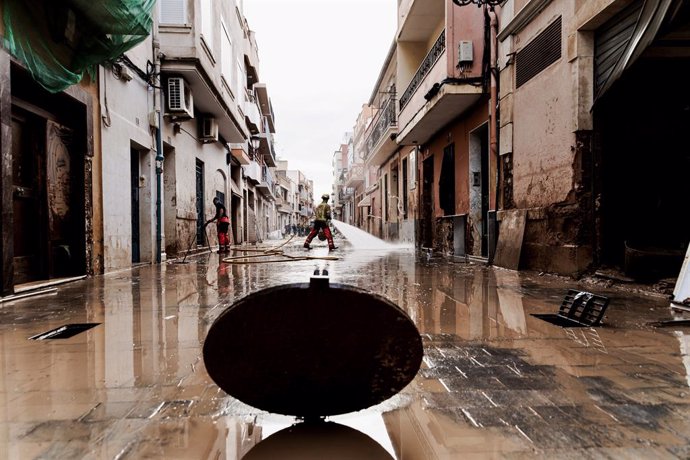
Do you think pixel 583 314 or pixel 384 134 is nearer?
pixel 583 314

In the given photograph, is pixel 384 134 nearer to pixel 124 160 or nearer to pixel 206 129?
pixel 206 129

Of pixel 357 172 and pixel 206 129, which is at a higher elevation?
pixel 357 172

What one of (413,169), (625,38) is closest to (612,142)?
(625,38)

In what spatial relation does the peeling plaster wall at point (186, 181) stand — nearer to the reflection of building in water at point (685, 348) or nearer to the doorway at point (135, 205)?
the doorway at point (135, 205)

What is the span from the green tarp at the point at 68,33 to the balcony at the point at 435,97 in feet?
21.4

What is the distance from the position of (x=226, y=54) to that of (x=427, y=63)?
7154 mm

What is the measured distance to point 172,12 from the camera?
35.0 ft

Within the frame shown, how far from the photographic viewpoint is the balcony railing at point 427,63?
11.0 m

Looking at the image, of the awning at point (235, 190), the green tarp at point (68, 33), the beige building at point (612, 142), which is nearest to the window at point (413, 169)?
the awning at point (235, 190)

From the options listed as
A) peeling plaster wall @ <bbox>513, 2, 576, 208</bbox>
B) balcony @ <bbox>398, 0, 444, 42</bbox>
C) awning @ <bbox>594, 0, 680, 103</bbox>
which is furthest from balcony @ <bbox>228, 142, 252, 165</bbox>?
awning @ <bbox>594, 0, 680, 103</bbox>

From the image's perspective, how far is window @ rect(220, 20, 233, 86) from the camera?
14281 mm

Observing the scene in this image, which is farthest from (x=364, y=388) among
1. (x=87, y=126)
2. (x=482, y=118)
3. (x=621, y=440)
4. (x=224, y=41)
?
(x=224, y=41)

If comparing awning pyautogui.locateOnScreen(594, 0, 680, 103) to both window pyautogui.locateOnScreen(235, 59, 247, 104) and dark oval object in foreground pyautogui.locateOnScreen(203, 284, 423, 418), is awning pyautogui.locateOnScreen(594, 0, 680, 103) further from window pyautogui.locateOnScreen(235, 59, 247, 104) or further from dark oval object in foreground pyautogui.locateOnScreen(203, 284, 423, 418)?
window pyautogui.locateOnScreen(235, 59, 247, 104)

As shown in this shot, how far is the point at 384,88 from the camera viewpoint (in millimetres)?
21953
